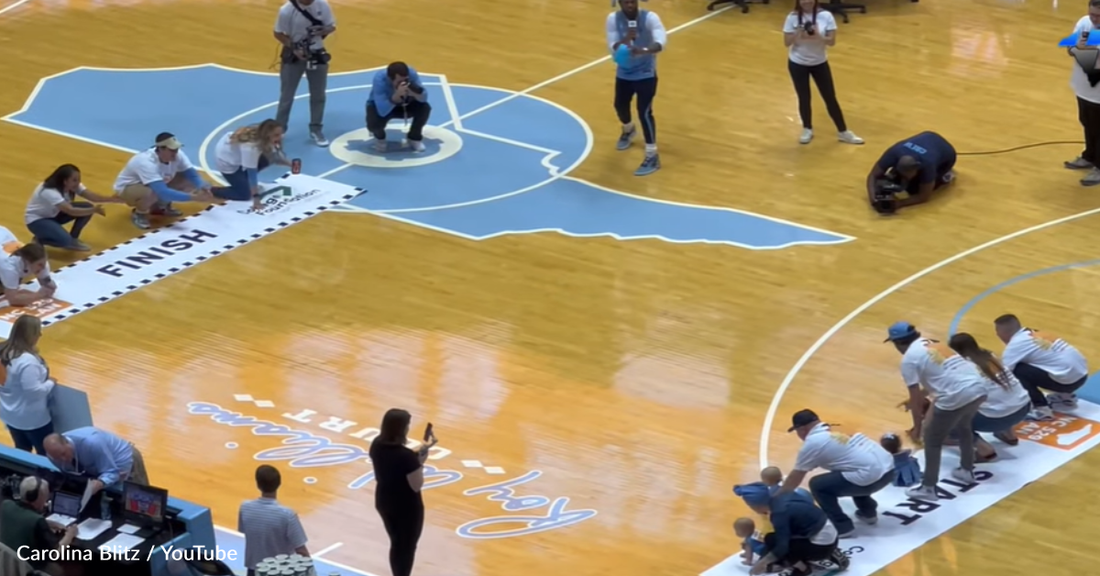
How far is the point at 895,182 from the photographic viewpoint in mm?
20047

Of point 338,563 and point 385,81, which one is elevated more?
point 385,81

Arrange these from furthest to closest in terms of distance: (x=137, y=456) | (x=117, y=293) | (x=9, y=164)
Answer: (x=9, y=164), (x=117, y=293), (x=137, y=456)

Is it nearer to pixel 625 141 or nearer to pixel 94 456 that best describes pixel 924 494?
pixel 94 456

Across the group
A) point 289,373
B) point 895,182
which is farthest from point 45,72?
point 895,182

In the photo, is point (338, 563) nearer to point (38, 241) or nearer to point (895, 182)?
point (38, 241)

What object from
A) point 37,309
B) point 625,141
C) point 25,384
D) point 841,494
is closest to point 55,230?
point 37,309

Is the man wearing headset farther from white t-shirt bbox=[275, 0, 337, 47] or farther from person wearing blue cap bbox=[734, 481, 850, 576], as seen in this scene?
white t-shirt bbox=[275, 0, 337, 47]

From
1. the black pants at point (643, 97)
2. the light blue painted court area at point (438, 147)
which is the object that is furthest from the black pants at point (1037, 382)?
the black pants at point (643, 97)

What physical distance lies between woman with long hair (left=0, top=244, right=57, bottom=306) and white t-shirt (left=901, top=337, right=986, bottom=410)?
313 inches

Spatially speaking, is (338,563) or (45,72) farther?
(45,72)

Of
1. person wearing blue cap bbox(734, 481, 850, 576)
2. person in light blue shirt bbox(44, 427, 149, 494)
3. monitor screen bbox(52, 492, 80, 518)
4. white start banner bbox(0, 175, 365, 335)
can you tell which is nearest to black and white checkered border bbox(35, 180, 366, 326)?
white start banner bbox(0, 175, 365, 335)

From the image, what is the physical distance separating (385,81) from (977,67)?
7664 millimetres

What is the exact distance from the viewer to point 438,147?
71.7 ft

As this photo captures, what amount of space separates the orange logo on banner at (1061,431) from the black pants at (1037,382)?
217mm
